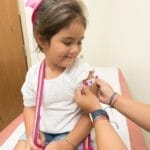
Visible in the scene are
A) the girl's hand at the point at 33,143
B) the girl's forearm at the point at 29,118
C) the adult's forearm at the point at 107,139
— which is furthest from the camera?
the girl's forearm at the point at 29,118

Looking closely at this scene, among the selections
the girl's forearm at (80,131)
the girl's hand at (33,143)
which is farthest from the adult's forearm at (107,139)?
the girl's hand at (33,143)

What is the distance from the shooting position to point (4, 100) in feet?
6.47

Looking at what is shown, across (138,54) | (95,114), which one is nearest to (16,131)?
(95,114)

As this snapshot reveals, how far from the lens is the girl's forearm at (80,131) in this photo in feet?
2.89

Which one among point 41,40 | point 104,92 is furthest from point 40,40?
point 104,92

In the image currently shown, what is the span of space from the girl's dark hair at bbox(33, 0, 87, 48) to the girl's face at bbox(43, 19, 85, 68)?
17mm

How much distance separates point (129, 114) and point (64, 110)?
0.23 metres

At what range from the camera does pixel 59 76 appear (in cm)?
89

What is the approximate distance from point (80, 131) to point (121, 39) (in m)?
0.92

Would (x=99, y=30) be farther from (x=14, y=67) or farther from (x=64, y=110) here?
(x=64, y=110)

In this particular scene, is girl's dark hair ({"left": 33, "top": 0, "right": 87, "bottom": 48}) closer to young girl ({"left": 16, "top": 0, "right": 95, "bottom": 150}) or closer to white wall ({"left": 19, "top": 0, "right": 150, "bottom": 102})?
young girl ({"left": 16, "top": 0, "right": 95, "bottom": 150})

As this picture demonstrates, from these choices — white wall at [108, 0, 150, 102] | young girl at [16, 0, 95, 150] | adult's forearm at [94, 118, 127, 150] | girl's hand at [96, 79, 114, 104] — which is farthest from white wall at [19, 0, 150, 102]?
adult's forearm at [94, 118, 127, 150]

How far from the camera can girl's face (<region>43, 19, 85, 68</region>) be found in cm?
79

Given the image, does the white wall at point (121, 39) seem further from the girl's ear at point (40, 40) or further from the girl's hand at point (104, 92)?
the girl's ear at point (40, 40)
